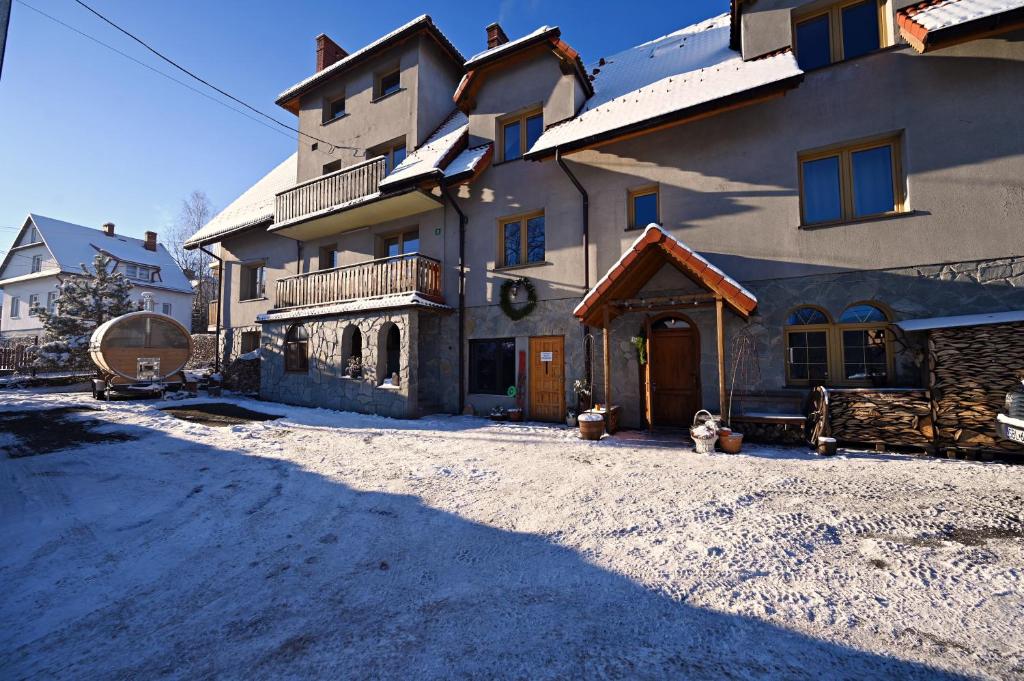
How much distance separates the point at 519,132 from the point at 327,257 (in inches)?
339

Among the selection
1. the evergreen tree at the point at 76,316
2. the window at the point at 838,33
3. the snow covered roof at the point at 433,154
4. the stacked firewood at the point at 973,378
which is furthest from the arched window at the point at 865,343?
the evergreen tree at the point at 76,316

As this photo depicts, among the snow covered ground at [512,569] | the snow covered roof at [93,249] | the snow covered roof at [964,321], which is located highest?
the snow covered roof at [93,249]

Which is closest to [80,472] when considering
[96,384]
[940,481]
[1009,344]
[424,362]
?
[424,362]

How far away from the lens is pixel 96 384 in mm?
13297

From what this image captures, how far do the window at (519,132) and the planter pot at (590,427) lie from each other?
7866 millimetres

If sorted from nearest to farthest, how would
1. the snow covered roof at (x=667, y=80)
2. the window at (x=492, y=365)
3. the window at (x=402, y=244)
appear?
the snow covered roof at (x=667, y=80) < the window at (x=492, y=365) < the window at (x=402, y=244)

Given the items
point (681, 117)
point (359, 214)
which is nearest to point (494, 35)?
point (359, 214)

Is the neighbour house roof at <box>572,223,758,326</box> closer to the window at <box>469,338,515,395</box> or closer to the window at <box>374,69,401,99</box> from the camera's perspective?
the window at <box>469,338,515,395</box>

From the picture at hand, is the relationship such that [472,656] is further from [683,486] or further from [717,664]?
[683,486]

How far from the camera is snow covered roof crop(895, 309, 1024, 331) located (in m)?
6.20

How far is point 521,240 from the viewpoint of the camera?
11.5 m

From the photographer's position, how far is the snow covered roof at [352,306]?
11.2 m

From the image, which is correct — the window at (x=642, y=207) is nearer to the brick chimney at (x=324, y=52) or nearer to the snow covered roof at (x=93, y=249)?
the brick chimney at (x=324, y=52)

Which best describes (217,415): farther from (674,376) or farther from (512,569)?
(674,376)
